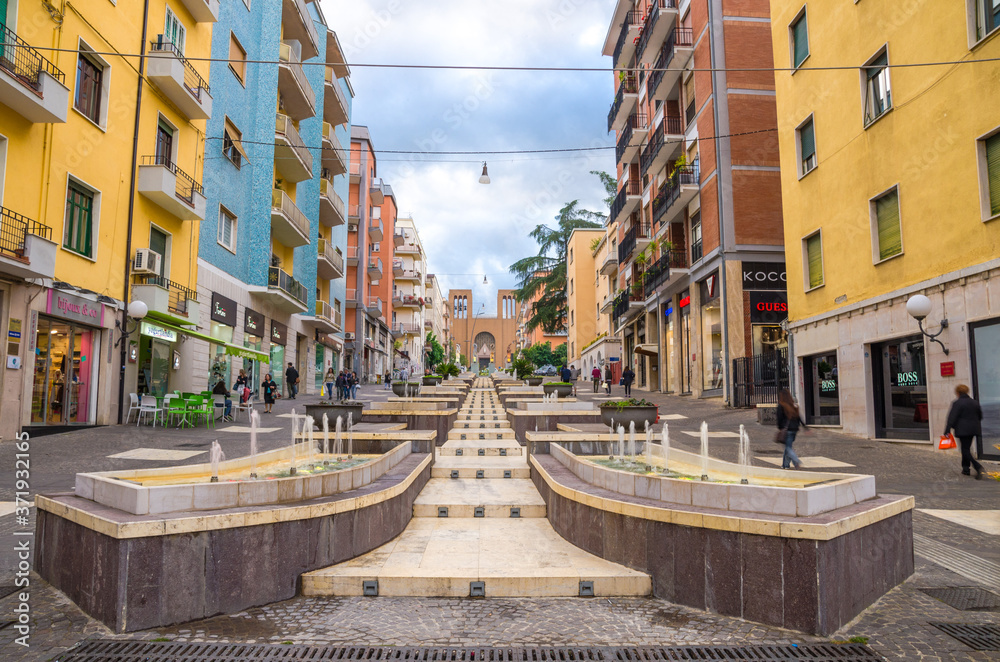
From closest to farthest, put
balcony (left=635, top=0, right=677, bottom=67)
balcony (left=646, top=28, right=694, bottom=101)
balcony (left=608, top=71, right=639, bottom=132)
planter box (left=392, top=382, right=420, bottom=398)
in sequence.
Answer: planter box (left=392, top=382, right=420, bottom=398) < balcony (left=646, top=28, right=694, bottom=101) < balcony (left=635, top=0, right=677, bottom=67) < balcony (left=608, top=71, right=639, bottom=132)

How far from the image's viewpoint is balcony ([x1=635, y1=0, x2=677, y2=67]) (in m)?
29.7

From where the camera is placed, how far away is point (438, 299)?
350ft

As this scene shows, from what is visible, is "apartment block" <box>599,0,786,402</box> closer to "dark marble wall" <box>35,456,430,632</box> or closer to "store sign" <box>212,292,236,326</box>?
"store sign" <box>212,292,236,326</box>

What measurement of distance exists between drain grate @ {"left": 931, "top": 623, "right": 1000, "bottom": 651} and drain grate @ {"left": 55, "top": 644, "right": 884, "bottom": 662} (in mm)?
672

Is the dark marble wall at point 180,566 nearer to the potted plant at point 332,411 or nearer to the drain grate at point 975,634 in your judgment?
the drain grate at point 975,634

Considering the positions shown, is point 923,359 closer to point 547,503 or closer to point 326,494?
point 547,503

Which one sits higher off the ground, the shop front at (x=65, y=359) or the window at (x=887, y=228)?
the window at (x=887, y=228)

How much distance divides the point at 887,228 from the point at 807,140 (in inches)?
188

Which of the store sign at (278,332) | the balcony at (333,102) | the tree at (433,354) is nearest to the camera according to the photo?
the store sign at (278,332)

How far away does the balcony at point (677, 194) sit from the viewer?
88.0 feet

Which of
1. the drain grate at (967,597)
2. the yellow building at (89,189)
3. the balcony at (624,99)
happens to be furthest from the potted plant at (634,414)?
the balcony at (624,99)

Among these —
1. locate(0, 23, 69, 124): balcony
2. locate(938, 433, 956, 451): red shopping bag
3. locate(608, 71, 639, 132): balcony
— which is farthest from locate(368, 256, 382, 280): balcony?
locate(938, 433, 956, 451): red shopping bag

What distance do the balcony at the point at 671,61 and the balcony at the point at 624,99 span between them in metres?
3.35

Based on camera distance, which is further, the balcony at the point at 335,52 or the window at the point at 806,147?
the balcony at the point at 335,52
